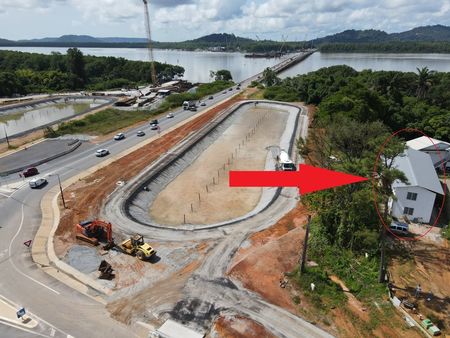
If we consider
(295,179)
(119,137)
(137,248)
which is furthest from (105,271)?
(119,137)

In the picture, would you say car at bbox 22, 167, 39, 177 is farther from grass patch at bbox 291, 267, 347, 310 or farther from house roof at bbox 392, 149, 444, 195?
house roof at bbox 392, 149, 444, 195

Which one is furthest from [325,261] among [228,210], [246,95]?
[246,95]

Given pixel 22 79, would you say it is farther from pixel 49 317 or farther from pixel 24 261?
pixel 49 317

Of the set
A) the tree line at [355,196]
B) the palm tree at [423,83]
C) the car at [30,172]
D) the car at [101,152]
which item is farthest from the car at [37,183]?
the palm tree at [423,83]

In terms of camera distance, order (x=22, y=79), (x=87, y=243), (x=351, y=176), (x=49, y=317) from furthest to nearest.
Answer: (x=22, y=79) → (x=87, y=243) → (x=351, y=176) → (x=49, y=317)

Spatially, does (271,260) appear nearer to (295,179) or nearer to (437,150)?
(295,179)
